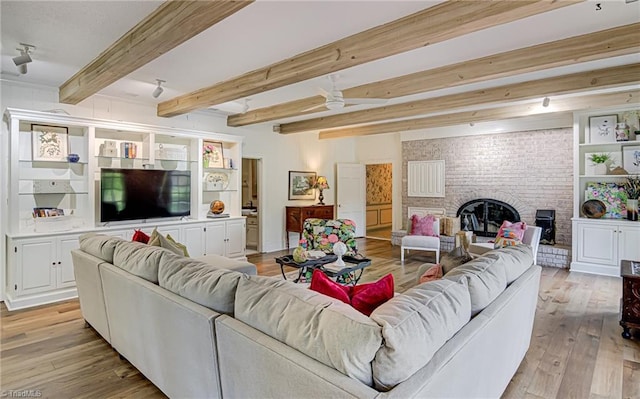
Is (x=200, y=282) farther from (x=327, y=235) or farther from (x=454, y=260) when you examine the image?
(x=327, y=235)

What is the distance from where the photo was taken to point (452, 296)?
164 centimetres

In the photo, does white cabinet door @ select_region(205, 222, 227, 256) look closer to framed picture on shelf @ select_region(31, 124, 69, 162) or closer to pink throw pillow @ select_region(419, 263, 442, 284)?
framed picture on shelf @ select_region(31, 124, 69, 162)

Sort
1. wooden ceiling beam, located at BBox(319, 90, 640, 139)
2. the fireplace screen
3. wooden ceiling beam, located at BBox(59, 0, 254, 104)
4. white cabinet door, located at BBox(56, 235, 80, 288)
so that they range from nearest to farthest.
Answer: wooden ceiling beam, located at BBox(59, 0, 254, 104)
white cabinet door, located at BBox(56, 235, 80, 288)
wooden ceiling beam, located at BBox(319, 90, 640, 139)
the fireplace screen

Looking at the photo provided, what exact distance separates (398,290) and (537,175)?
13.1 feet

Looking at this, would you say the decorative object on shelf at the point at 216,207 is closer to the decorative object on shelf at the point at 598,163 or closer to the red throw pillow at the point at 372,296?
the red throw pillow at the point at 372,296

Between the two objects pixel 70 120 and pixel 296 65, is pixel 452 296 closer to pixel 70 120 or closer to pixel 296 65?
pixel 296 65

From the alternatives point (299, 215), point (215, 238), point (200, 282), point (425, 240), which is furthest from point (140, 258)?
point (299, 215)

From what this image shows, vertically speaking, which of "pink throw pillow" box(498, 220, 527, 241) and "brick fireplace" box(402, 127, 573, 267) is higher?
"brick fireplace" box(402, 127, 573, 267)

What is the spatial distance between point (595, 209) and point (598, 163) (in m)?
0.75

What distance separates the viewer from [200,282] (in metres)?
1.97

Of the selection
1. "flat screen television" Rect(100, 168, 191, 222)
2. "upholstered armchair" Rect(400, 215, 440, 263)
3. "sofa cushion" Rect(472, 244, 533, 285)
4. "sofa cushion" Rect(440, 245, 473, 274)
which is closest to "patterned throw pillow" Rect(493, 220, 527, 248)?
"upholstered armchair" Rect(400, 215, 440, 263)

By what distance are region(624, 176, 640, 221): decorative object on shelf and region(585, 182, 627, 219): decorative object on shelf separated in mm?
187

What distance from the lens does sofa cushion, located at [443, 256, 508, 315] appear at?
6.06ft

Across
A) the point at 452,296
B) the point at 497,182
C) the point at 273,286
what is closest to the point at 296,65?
the point at 273,286
